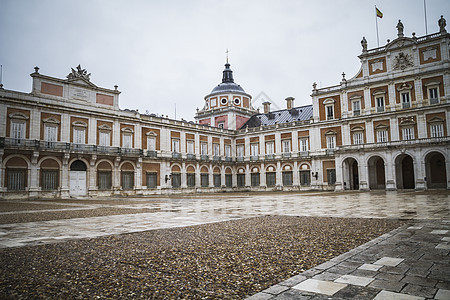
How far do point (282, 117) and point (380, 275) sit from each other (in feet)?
147

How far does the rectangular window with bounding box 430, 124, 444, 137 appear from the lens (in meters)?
32.6

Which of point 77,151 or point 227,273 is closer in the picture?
point 227,273

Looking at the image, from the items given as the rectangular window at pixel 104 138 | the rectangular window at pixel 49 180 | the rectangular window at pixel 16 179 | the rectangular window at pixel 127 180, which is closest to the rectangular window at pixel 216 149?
the rectangular window at pixel 127 180

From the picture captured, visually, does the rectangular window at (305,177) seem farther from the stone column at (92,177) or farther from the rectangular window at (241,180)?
the stone column at (92,177)

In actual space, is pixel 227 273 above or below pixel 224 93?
below

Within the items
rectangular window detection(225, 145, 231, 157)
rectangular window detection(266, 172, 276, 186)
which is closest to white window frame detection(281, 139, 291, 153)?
rectangular window detection(266, 172, 276, 186)

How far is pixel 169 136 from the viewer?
39.4m

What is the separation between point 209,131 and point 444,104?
26.4 meters

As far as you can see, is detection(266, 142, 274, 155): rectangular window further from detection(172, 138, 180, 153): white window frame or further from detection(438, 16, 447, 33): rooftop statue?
detection(438, 16, 447, 33): rooftop statue

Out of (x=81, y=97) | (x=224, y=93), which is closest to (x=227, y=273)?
(x=81, y=97)

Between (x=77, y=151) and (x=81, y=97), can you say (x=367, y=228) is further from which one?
(x=81, y=97)

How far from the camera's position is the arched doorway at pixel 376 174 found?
120 feet

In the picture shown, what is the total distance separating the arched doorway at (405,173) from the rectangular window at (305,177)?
10.1 meters

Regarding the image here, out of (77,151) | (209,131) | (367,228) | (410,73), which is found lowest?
(367,228)
